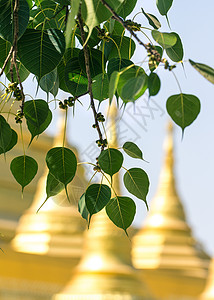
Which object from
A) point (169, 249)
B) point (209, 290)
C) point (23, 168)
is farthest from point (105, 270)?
point (23, 168)

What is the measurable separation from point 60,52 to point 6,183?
774 cm

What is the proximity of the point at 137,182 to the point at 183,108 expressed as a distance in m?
0.19

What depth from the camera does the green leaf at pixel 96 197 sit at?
33.6 inches

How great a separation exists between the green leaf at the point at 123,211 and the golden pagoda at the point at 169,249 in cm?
732

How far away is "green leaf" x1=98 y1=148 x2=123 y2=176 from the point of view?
2.68 feet

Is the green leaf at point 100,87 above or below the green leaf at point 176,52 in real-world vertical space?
below

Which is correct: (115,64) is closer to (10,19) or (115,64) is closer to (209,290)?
(10,19)

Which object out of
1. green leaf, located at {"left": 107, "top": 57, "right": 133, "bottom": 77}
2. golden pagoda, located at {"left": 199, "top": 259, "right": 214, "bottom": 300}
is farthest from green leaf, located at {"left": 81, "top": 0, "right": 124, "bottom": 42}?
golden pagoda, located at {"left": 199, "top": 259, "right": 214, "bottom": 300}

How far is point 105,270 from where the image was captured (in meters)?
6.62

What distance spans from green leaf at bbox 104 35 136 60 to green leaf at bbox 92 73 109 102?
0.12ft

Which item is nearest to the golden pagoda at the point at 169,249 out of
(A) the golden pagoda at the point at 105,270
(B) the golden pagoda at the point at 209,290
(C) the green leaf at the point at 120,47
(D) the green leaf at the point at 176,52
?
(B) the golden pagoda at the point at 209,290

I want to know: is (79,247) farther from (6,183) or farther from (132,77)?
(132,77)

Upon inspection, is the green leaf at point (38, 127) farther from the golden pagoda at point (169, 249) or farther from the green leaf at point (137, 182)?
the golden pagoda at point (169, 249)

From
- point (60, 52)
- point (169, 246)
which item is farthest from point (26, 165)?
point (169, 246)
